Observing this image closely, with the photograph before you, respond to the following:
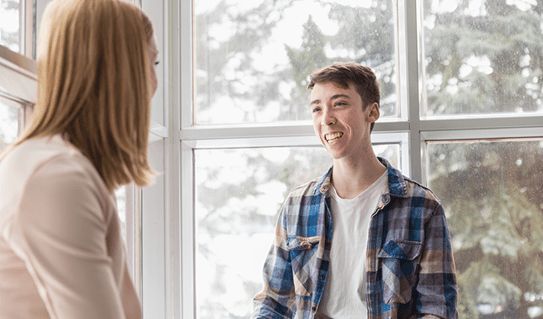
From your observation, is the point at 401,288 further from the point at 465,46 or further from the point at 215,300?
the point at 465,46

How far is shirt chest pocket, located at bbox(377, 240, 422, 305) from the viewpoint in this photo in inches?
55.1

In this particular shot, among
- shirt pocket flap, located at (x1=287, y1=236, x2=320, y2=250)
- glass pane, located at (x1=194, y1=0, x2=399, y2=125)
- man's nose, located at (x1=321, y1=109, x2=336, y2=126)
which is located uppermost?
glass pane, located at (x1=194, y1=0, x2=399, y2=125)

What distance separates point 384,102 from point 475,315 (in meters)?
0.84

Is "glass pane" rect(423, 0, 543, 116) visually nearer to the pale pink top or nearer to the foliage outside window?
the foliage outside window

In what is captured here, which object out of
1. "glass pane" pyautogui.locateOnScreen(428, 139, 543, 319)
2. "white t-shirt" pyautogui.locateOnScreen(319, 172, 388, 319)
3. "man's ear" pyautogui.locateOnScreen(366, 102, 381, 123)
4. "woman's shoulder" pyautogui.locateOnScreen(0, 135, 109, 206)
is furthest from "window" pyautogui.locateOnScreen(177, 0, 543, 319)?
"woman's shoulder" pyautogui.locateOnScreen(0, 135, 109, 206)

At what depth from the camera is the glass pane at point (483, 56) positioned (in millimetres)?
1733

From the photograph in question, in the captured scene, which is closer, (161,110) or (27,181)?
(27,181)

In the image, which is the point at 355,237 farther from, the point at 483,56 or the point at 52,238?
the point at 52,238

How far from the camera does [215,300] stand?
74.1 inches

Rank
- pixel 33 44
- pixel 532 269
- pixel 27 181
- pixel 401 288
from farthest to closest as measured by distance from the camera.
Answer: pixel 532 269 → pixel 401 288 → pixel 33 44 → pixel 27 181

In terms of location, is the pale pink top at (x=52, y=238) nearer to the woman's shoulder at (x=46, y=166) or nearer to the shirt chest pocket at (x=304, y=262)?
the woman's shoulder at (x=46, y=166)

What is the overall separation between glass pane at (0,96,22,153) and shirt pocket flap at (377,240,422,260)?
3.46ft

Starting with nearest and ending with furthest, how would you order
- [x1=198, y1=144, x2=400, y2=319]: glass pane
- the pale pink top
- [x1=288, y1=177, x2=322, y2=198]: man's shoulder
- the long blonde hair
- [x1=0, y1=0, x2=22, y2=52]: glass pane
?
1. the pale pink top
2. the long blonde hair
3. [x1=0, y1=0, x2=22, y2=52]: glass pane
4. [x1=288, y1=177, x2=322, y2=198]: man's shoulder
5. [x1=198, y1=144, x2=400, y2=319]: glass pane

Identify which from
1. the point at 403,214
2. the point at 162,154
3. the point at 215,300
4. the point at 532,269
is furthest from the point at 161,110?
the point at 532,269
